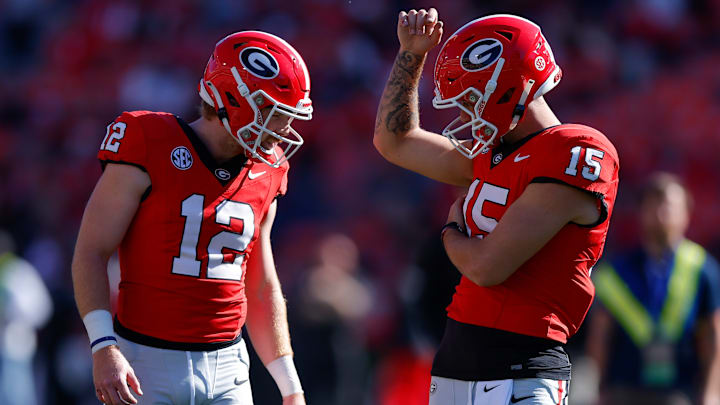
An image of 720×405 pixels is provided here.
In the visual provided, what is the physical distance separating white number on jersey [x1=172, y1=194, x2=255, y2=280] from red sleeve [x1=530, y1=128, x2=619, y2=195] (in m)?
1.00

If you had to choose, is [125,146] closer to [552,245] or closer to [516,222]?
[516,222]

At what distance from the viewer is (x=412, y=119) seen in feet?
12.4

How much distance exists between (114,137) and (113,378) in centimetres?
79

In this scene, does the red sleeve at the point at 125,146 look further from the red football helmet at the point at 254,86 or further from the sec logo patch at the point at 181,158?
the red football helmet at the point at 254,86

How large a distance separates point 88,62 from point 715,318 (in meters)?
8.02

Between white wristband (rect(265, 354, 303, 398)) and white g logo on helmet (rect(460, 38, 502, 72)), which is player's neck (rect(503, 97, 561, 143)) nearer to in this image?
white g logo on helmet (rect(460, 38, 502, 72))

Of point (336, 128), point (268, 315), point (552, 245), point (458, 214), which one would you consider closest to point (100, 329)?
point (268, 315)

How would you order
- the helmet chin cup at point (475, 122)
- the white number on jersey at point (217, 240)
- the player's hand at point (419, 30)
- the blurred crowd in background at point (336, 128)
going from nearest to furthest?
the helmet chin cup at point (475, 122) → the white number on jersey at point (217, 240) → the player's hand at point (419, 30) → the blurred crowd in background at point (336, 128)

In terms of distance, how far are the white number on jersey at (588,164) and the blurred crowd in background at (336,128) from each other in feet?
10.3

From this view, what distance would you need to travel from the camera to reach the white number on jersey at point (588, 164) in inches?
121

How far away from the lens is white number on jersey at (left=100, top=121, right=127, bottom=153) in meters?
3.28

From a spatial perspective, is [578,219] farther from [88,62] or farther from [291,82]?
[88,62]

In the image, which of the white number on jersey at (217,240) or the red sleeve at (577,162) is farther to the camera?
the white number on jersey at (217,240)

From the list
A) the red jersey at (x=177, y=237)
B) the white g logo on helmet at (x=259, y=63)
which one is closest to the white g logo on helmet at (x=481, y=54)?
the white g logo on helmet at (x=259, y=63)
